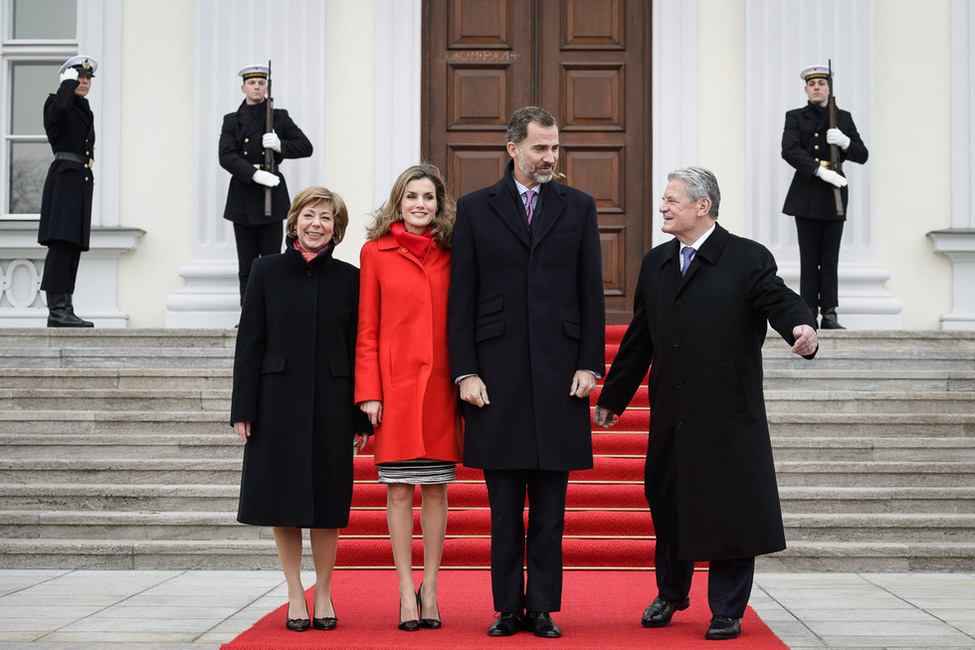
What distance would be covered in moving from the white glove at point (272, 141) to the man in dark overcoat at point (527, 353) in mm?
4099

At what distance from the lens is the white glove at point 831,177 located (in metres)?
8.09

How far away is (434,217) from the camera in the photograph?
4.56 metres

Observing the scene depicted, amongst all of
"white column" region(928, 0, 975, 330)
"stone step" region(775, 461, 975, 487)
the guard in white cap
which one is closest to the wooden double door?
"white column" region(928, 0, 975, 330)

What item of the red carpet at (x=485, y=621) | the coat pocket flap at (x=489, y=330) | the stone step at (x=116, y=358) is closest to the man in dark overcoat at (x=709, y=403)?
the red carpet at (x=485, y=621)

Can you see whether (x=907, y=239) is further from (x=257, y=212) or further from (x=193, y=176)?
(x=193, y=176)

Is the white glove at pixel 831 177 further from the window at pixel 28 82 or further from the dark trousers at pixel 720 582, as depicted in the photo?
the window at pixel 28 82

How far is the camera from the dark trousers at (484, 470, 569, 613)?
424cm

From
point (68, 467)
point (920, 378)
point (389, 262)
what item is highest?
point (389, 262)

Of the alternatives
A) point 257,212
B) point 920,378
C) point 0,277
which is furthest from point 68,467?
point 920,378

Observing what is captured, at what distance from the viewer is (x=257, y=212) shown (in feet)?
27.3

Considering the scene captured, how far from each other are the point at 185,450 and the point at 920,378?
443 centimetres

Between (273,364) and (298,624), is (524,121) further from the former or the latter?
(298,624)

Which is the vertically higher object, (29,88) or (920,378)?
(29,88)

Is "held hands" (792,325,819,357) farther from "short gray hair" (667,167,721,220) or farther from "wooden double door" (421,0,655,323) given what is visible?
"wooden double door" (421,0,655,323)
